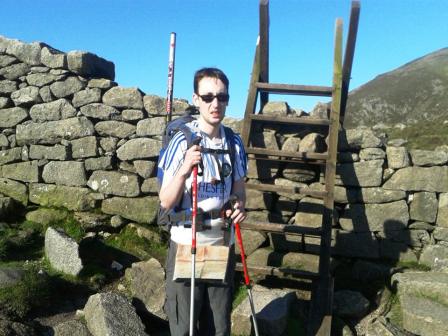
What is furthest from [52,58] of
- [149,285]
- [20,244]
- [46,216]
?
[149,285]

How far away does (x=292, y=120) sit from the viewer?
18.8 feet

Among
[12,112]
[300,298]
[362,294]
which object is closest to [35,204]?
[12,112]

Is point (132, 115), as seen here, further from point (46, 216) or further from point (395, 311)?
point (395, 311)

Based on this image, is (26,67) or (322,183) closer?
(322,183)

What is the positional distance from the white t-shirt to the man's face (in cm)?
14

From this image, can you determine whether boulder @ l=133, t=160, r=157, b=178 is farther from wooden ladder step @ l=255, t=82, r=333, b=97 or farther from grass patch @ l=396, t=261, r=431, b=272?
grass patch @ l=396, t=261, r=431, b=272

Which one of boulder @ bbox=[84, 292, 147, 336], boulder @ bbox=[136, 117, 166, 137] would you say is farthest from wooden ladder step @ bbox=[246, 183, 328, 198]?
boulder @ bbox=[84, 292, 147, 336]

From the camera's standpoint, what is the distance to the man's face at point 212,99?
271 centimetres

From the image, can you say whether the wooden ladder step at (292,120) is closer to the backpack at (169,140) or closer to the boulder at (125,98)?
A: the boulder at (125,98)

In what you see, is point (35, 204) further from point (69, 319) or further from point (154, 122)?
point (69, 319)

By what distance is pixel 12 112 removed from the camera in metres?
7.39

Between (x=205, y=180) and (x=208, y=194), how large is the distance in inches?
3.7

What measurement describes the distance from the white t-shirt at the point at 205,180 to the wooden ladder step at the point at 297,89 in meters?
3.13

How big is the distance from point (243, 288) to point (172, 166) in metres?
2.97
